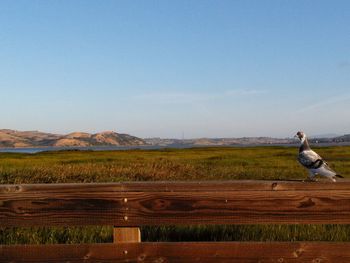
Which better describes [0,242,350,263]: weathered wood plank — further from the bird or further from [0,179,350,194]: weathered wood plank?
the bird

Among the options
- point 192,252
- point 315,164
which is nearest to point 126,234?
point 192,252

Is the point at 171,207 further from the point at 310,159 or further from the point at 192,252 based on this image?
the point at 310,159

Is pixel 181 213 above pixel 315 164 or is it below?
below

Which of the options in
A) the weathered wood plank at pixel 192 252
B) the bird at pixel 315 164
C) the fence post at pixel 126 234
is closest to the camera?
the weathered wood plank at pixel 192 252

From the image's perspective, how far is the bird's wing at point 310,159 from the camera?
6543mm

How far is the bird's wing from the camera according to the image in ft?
21.5

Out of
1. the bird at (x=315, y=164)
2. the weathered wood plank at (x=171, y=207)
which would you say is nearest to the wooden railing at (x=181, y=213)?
the weathered wood plank at (x=171, y=207)

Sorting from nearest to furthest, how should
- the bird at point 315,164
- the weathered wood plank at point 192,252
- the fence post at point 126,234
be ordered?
the weathered wood plank at point 192,252
the fence post at point 126,234
the bird at point 315,164

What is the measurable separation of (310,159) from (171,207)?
339 cm

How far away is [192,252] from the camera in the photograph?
12.4 ft

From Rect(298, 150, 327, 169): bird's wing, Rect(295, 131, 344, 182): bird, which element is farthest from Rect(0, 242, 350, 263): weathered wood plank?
Rect(298, 150, 327, 169): bird's wing

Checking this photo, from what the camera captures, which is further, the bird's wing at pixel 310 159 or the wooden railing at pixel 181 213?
the bird's wing at pixel 310 159

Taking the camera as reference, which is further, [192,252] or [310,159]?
[310,159]

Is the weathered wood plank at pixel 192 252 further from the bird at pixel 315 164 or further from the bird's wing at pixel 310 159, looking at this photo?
the bird's wing at pixel 310 159
